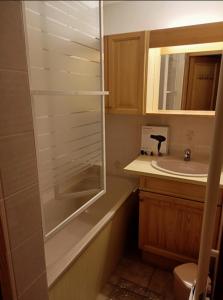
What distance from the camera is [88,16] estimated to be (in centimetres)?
145

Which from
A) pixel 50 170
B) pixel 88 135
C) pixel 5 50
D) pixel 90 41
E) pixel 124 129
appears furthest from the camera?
pixel 124 129

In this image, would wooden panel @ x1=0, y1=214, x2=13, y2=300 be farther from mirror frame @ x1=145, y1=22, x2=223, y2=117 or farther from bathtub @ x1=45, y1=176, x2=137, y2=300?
mirror frame @ x1=145, y1=22, x2=223, y2=117

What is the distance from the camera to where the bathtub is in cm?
115

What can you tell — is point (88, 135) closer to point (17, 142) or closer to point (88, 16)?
point (88, 16)

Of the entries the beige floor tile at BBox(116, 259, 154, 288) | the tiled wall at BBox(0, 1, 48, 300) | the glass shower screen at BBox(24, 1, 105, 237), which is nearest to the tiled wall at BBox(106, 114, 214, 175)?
the glass shower screen at BBox(24, 1, 105, 237)

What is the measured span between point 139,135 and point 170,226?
2.87ft

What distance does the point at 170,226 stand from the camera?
1.63 meters

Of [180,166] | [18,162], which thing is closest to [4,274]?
[18,162]

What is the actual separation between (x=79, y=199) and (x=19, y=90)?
129 centimetres

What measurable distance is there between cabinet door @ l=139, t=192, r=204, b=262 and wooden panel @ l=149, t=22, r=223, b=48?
114 centimetres

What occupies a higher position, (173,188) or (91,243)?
(173,188)

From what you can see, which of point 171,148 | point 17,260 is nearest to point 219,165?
point 17,260

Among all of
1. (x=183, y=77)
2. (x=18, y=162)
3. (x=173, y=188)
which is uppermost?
(x=183, y=77)

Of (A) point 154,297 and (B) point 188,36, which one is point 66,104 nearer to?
(B) point 188,36
